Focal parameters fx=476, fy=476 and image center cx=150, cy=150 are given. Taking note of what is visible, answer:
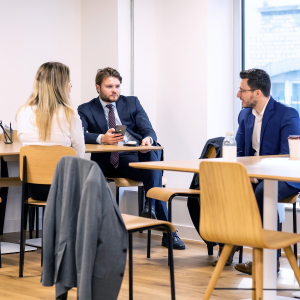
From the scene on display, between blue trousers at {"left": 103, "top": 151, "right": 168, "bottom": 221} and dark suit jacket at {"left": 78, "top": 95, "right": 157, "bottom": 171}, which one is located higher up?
dark suit jacket at {"left": 78, "top": 95, "right": 157, "bottom": 171}

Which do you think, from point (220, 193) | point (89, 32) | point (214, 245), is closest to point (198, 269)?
point (214, 245)

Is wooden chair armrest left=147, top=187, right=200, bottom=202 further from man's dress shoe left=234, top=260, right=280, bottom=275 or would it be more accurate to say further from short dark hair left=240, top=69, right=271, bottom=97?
short dark hair left=240, top=69, right=271, bottom=97

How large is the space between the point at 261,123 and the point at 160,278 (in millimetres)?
1215

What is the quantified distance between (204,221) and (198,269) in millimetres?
1265


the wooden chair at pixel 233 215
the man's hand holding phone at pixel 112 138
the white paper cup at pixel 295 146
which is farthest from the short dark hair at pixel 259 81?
the wooden chair at pixel 233 215

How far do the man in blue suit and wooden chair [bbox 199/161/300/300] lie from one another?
1.06 meters

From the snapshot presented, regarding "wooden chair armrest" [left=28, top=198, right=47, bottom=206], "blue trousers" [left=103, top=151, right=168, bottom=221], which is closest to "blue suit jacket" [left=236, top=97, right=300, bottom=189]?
"blue trousers" [left=103, top=151, right=168, bottom=221]

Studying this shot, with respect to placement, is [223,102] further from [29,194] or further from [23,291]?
[23,291]

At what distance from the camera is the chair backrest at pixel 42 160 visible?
9.30ft

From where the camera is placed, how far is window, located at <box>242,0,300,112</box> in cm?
421

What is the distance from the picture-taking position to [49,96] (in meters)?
2.92

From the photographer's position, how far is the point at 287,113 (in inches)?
122

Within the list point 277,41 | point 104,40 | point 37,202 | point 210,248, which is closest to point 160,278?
point 210,248

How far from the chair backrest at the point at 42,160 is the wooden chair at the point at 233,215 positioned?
1164mm
